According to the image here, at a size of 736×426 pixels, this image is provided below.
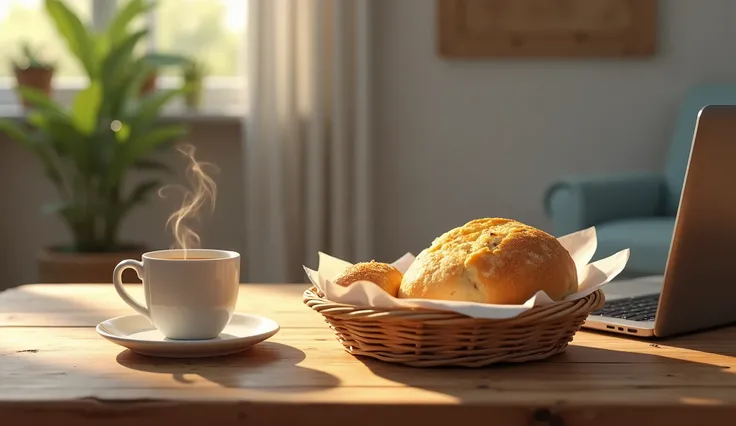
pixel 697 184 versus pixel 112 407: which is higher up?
pixel 697 184

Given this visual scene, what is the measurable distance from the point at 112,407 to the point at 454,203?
2997mm

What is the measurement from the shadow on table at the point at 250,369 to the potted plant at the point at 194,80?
2.61 m

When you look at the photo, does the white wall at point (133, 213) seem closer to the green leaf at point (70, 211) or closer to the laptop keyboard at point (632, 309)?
the green leaf at point (70, 211)

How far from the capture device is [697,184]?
41.0 inches

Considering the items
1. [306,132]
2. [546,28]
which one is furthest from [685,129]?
[306,132]

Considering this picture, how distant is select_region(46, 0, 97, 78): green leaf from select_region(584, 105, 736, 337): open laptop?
2.47 metres

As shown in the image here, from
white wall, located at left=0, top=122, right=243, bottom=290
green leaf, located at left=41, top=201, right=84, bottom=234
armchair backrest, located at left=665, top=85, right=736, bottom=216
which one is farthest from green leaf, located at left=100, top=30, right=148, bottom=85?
armchair backrest, located at left=665, top=85, right=736, bottom=216

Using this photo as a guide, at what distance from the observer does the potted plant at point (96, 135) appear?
3201mm

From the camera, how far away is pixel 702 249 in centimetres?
108

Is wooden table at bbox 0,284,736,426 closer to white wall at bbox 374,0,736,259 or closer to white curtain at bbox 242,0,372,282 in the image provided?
white curtain at bbox 242,0,372,282

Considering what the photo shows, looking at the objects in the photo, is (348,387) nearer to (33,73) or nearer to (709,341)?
(709,341)

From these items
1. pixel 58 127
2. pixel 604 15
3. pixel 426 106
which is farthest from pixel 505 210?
pixel 58 127

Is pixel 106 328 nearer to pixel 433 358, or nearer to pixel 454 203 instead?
pixel 433 358

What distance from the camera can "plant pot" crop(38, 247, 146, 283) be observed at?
317cm
